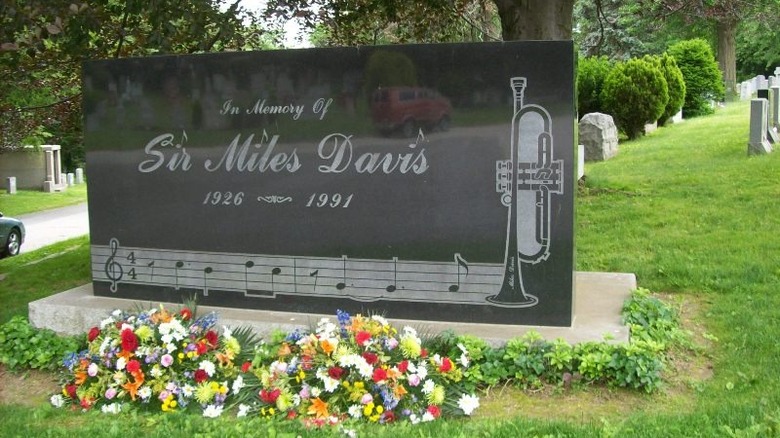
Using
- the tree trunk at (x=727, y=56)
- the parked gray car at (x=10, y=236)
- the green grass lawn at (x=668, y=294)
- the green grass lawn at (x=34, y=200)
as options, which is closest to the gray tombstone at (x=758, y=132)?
the green grass lawn at (x=668, y=294)

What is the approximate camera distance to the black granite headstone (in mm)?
4984

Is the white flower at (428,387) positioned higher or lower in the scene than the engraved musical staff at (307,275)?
lower

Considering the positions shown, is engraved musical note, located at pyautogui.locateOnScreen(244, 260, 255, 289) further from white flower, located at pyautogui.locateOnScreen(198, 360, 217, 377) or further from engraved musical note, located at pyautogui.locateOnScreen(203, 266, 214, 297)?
white flower, located at pyautogui.locateOnScreen(198, 360, 217, 377)

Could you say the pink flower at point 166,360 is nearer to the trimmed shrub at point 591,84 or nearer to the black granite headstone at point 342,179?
the black granite headstone at point 342,179

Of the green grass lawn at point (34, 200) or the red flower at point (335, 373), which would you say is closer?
the red flower at point (335, 373)

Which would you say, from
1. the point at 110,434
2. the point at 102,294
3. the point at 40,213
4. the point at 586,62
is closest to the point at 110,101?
the point at 102,294

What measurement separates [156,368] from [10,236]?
13985 mm

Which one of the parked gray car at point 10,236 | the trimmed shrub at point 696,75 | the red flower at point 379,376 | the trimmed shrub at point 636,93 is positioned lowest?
the parked gray car at point 10,236

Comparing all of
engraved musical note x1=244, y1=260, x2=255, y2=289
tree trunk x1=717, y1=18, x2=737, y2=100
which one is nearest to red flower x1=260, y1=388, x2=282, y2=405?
engraved musical note x1=244, y1=260, x2=255, y2=289

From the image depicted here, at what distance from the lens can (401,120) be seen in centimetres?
519

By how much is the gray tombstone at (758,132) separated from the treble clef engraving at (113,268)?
11.2m

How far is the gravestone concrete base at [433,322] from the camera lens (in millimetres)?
4938

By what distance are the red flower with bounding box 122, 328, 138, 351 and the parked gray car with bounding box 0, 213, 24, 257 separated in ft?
43.8

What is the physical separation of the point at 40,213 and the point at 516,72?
87.8ft
